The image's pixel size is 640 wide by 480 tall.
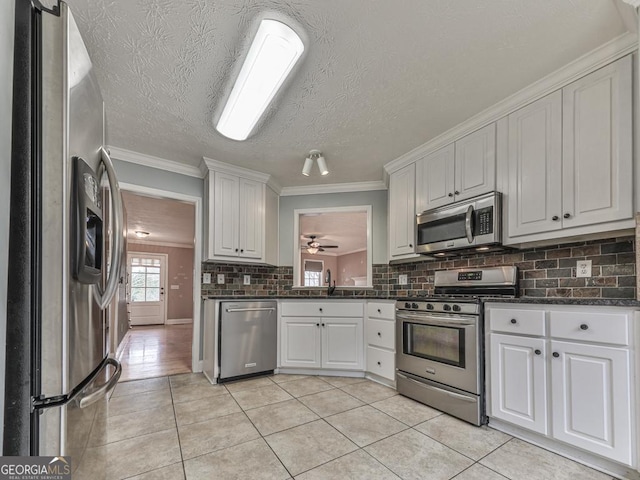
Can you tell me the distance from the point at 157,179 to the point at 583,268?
150 inches

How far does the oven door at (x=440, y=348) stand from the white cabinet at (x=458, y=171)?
→ 102 cm

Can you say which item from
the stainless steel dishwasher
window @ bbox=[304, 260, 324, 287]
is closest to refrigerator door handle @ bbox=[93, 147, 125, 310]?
the stainless steel dishwasher

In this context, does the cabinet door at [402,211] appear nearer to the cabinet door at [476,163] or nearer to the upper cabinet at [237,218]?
the cabinet door at [476,163]

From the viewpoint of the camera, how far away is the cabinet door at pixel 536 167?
2.00 m

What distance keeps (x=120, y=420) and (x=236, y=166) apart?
253 cm

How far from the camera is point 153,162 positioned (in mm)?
A: 3299

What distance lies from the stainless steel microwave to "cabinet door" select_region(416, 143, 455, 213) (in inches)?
4.1

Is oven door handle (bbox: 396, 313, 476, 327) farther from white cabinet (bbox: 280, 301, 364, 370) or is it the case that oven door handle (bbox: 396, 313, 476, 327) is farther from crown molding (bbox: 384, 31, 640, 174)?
crown molding (bbox: 384, 31, 640, 174)

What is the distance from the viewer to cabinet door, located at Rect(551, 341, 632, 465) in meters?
1.50

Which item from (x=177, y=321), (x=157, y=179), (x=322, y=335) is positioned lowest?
(x=177, y=321)

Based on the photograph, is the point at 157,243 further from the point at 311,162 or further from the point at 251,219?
the point at 311,162

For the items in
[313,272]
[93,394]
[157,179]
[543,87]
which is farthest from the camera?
[313,272]

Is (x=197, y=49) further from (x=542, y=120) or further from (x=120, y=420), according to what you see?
(x=120, y=420)

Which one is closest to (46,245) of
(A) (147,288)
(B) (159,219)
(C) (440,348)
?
(C) (440,348)
